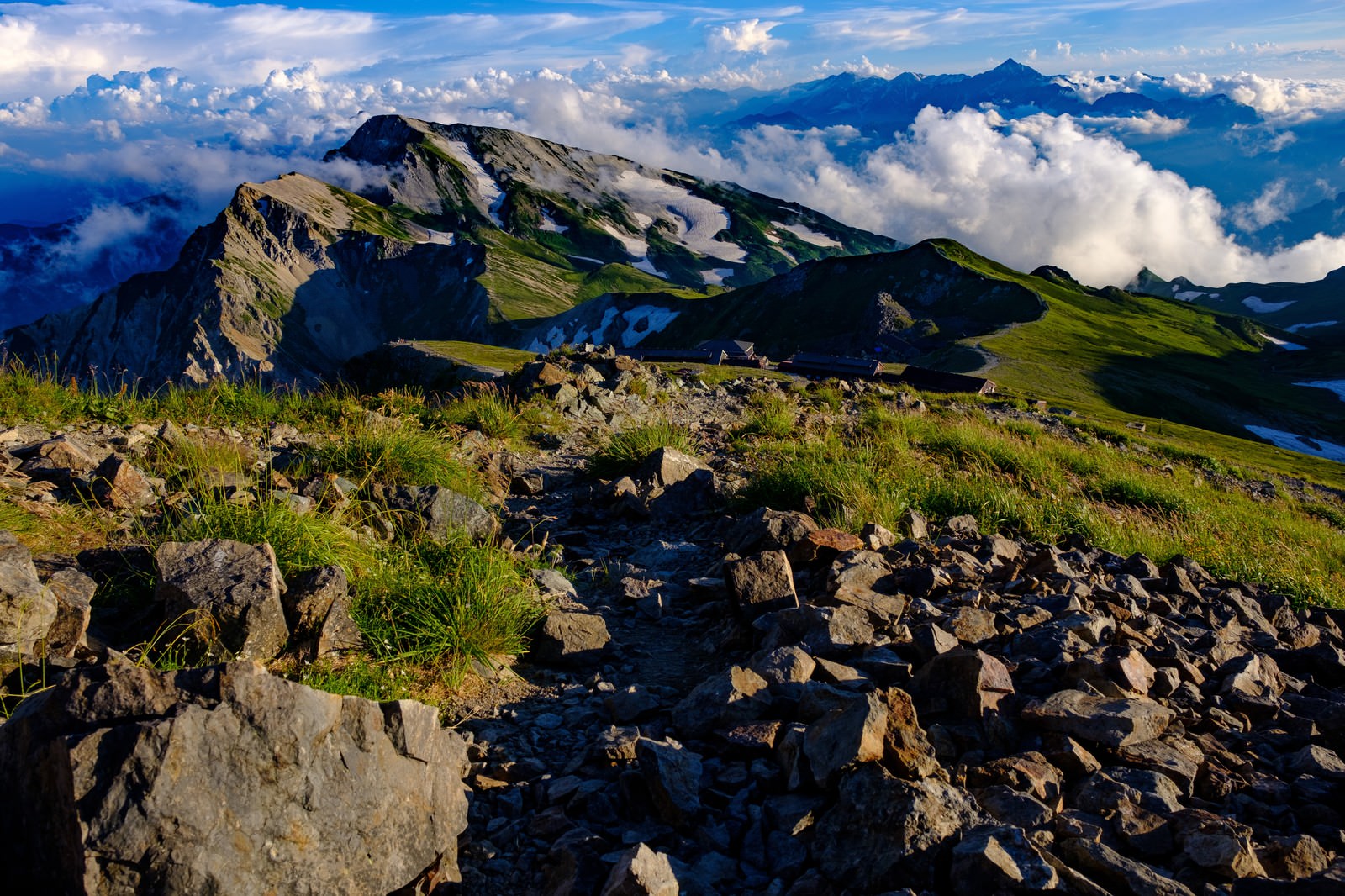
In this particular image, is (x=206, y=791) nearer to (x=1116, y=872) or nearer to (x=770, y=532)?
(x=1116, y=872)

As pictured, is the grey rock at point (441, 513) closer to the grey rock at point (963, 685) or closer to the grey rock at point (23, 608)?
the grey rock at point (23, 608)

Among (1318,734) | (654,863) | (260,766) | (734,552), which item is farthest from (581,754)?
(1318,734)

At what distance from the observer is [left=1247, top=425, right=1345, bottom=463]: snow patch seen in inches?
4717

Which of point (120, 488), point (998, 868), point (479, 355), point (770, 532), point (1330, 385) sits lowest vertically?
point (1330, 385)

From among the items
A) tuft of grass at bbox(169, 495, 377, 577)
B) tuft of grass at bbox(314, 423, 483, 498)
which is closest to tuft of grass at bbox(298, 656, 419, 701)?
tuft of grass at bbox(169, 495, 377, 577)

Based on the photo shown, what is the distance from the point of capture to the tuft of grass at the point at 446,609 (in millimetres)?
5996

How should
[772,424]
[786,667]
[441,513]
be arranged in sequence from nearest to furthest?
[786,667], [441,513], [772,424]

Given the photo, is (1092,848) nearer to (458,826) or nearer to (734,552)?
(458,826)

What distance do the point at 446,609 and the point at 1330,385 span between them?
220319 mm

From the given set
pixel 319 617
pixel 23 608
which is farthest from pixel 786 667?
pixel 23 608

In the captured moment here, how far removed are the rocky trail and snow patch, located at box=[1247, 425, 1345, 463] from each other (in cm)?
14092

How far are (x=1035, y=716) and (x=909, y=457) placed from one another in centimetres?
951

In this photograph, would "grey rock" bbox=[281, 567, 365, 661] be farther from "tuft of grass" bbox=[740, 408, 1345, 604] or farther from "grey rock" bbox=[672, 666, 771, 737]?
"tuft of grass" bbox=[740, 408, 1345, 604]

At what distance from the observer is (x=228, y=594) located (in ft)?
A: 17.6
